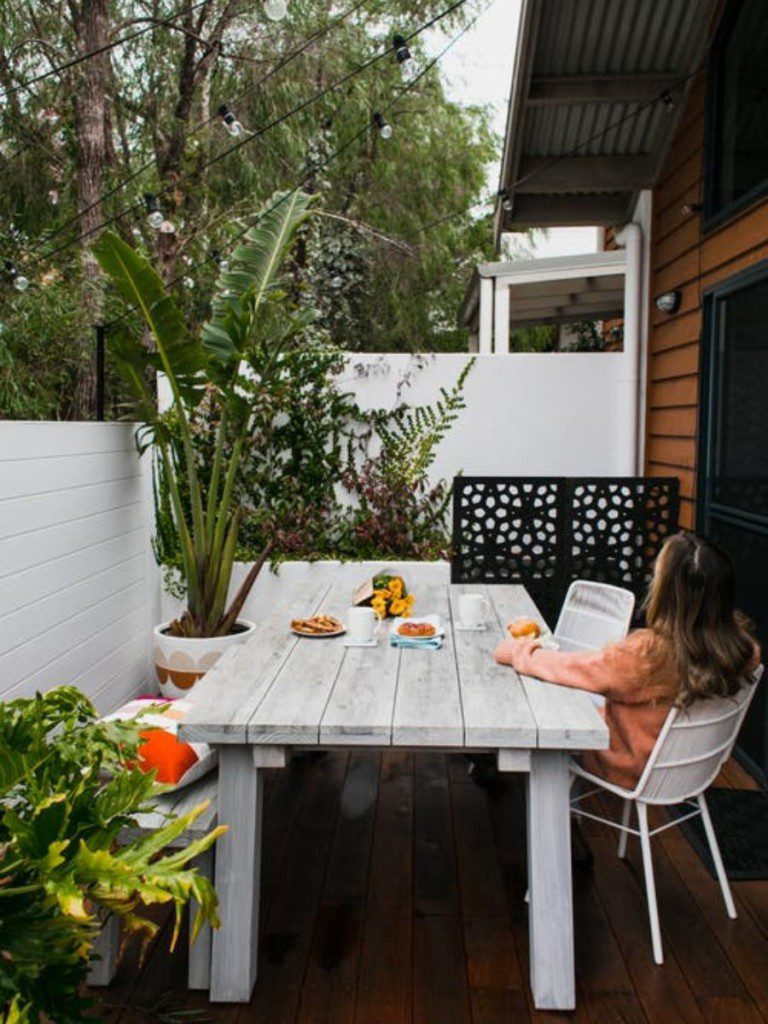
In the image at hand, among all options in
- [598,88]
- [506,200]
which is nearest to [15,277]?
[506,200]

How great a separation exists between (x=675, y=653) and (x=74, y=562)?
2.90m

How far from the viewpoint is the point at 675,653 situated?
268cm

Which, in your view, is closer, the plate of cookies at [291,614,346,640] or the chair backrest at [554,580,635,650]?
the plate of cookies at [291,614,346,640]

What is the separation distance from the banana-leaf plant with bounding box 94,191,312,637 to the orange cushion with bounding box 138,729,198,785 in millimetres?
2768

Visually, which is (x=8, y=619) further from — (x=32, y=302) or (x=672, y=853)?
(x=32, y=302)

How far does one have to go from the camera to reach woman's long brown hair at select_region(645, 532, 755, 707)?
105 inches

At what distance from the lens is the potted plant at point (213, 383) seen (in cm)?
525

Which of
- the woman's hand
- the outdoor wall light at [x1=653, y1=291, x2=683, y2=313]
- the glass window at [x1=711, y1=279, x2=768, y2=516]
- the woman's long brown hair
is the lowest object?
the woman's hand

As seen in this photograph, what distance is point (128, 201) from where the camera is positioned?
9.27m

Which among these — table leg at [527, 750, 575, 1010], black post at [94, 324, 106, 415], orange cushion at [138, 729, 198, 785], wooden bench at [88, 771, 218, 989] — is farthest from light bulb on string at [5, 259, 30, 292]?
table leg at [527, 750, 575, 1010]

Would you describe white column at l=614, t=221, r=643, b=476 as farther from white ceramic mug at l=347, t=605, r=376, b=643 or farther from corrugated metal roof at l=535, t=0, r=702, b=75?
white ceramic mug at l=347, t=605, r=376, b=643

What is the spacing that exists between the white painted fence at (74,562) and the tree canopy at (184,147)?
77.8 inches

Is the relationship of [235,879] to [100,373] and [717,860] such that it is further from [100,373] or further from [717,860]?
[100,373]

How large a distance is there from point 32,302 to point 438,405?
3.23m
